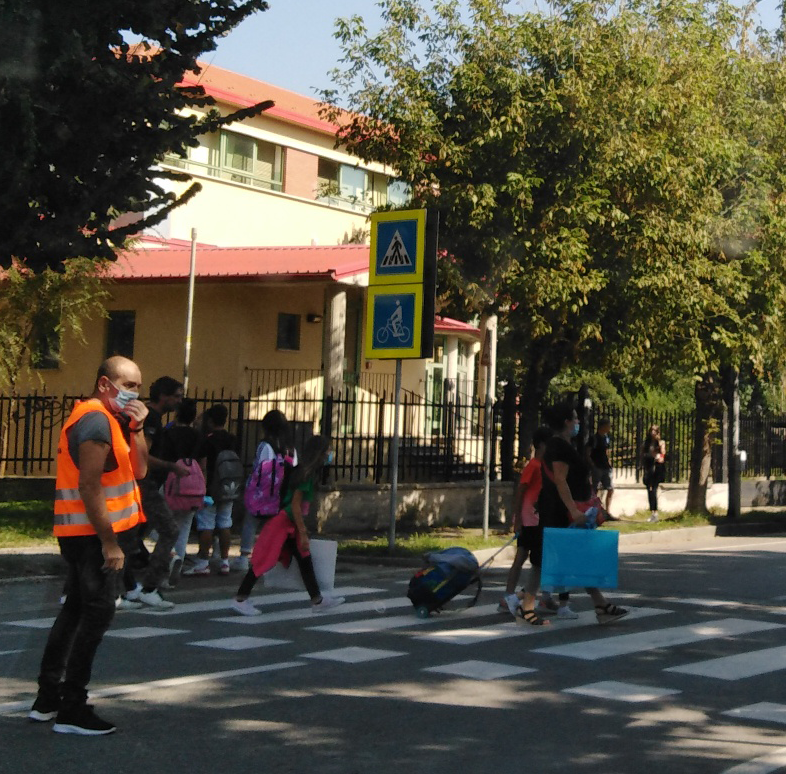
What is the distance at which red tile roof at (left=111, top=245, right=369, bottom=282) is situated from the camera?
23125 millimetres

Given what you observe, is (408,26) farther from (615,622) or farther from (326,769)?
(326,769)

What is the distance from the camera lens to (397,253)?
1603cm

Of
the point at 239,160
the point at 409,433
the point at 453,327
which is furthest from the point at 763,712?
the point at 239,160

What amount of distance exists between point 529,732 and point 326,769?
1262mm

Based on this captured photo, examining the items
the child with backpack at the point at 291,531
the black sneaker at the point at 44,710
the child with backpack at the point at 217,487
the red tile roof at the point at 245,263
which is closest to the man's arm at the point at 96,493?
the black sneaker at the point at 44,710

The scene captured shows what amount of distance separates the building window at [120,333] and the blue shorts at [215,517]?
13.5m

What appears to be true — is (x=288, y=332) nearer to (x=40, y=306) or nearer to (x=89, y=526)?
(x=40, y=306)

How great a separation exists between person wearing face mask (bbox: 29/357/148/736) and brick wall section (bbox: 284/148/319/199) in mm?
31751

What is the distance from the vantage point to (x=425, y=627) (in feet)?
33.6

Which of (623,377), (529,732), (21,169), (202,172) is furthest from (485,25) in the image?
(202,172)

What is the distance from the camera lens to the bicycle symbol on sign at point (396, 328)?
15984mm

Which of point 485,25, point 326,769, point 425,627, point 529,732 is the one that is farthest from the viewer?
point 485,25

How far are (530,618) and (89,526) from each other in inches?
189

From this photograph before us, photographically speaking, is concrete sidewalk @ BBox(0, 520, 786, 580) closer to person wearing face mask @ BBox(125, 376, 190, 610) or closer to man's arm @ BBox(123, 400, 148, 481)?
person wearing face mask @ BBox(125, 376, 190, 610)
